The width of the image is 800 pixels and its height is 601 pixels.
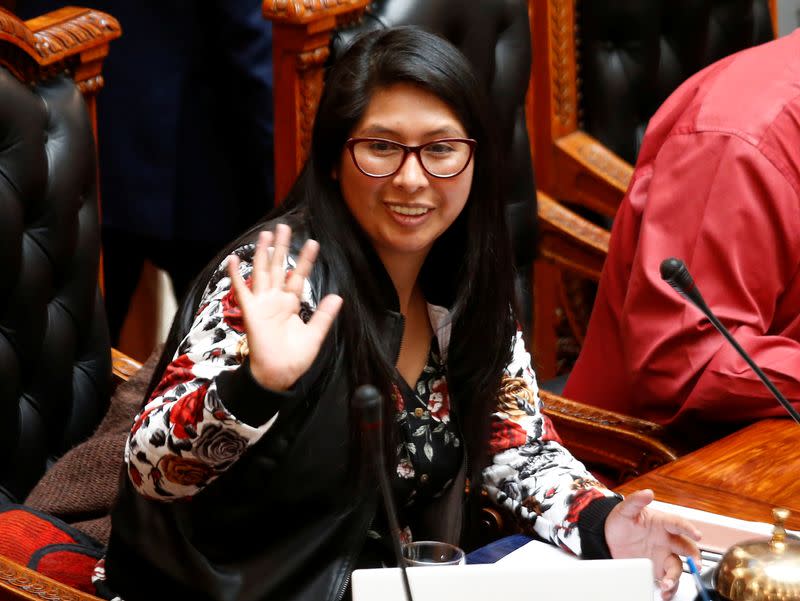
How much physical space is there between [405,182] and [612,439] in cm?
64

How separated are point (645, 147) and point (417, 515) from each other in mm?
797

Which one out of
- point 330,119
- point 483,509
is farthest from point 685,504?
point 330,119

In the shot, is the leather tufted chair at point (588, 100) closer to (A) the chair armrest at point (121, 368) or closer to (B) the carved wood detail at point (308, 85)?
(B) the carved wood detail at point (308, 85)

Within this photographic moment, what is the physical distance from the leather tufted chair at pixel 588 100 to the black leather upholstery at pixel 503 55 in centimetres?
25

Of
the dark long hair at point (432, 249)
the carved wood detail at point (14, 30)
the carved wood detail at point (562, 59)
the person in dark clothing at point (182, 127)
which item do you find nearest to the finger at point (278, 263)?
the dark long hair at point (432, 249)

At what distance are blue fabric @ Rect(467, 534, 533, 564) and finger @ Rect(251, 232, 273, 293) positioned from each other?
357 mm

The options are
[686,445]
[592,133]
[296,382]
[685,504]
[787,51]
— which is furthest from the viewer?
[592,133]

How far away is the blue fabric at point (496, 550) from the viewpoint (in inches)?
51.9

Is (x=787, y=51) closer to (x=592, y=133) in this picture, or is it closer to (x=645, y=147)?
(x=645, y=147)

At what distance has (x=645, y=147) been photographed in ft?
6.89

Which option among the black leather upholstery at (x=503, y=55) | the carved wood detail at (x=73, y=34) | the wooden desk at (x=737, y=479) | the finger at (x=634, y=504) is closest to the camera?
the finger at (x=634, y=504)

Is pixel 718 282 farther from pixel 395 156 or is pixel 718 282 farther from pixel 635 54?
pixel 635 54

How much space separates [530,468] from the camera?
5.26ft

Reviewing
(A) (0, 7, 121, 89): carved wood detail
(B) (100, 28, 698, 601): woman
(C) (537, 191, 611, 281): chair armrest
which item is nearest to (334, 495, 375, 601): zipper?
(B) (100, 28, 698, 601): woman
